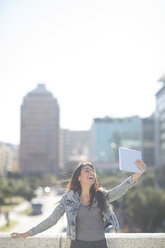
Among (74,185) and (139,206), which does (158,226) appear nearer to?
(139,206)

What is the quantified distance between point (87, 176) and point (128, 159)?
49 centimetres

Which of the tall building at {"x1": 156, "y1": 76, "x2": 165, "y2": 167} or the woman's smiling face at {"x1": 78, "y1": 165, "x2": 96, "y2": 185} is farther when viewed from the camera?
the tall building at {"x1": 156, "y1": 76, "x2": 165, "y2": 167}

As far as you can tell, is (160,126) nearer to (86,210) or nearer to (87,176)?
(87,176)

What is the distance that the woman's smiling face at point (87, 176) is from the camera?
378cm

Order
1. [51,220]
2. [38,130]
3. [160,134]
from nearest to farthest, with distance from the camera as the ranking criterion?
[51,220] → [160,134] → [38,130]

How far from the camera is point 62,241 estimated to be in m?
4.23

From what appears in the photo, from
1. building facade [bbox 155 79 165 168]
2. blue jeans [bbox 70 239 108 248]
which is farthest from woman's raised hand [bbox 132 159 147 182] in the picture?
building facade [bbox 155 79 165 168]

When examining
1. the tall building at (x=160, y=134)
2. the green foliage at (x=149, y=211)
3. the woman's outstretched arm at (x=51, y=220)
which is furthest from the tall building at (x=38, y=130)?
the woman's outstretched arm at (x=51, y=220)

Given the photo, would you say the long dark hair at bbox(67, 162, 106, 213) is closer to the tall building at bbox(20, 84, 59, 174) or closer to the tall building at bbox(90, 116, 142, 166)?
the tall building at bbox(90, 116, 142, 166)

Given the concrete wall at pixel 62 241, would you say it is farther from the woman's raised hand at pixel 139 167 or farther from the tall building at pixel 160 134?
the tall building at pixel 160 134

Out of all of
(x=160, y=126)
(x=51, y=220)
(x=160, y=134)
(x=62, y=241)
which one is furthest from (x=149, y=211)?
(x=160, y=126)

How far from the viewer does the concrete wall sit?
4.24 meters

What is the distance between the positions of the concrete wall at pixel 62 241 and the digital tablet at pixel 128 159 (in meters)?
0.96

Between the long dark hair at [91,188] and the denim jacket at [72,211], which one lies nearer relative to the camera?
the denim jacket at [72,211]
